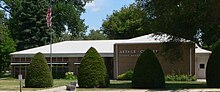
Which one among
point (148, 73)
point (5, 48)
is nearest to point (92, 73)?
point (148, 73)

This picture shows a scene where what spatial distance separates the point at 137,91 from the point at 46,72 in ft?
25.7

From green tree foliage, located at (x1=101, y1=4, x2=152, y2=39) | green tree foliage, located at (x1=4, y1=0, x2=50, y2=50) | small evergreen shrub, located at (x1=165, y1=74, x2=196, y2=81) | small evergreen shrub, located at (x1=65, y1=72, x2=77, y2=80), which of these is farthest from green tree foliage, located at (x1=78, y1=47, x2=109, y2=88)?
green tree foliage, located at (x1=101, y1=4, x2=152, y2=39)

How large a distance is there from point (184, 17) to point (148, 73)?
5.57 metres

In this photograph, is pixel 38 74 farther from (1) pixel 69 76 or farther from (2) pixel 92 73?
(1) pixel 69 76

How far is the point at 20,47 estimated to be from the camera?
66.2 meters

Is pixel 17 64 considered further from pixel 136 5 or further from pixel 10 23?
pixel 136 5

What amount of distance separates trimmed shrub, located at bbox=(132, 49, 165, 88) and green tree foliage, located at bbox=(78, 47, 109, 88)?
7.92 feet

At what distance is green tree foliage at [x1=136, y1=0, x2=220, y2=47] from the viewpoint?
94.1ft

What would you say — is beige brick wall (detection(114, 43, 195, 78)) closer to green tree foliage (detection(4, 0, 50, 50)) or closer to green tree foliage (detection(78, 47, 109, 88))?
green tree foliage (detection(78, 47, 109, 88))

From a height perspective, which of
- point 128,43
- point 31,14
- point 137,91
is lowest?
point 137,91

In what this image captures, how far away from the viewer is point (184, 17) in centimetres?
3275

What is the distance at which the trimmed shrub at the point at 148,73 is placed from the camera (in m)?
29.8

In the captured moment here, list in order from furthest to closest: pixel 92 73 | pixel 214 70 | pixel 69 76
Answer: pixel 69 76, pixel 92 73, pixel 214 70

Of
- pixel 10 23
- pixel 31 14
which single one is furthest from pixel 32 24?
pixel 10 23
